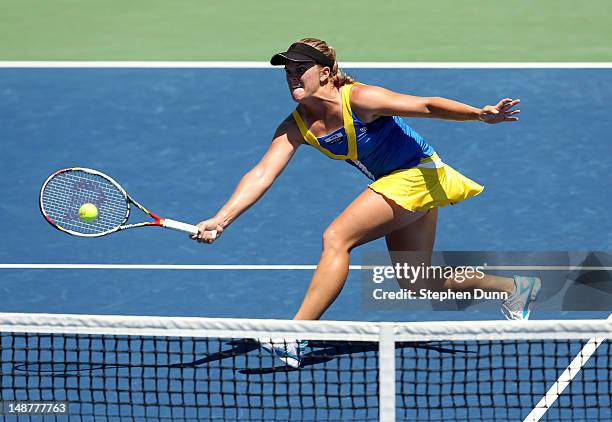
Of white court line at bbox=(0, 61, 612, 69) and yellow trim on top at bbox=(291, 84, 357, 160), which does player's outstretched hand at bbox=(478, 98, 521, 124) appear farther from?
white court line at bbox=(0, 61, 612, 69)

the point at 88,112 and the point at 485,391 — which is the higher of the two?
the point at 88,112

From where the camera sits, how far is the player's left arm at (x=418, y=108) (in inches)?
270

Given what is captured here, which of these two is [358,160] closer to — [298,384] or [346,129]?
[346,129]

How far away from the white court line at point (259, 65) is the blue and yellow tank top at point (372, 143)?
464 centimetres

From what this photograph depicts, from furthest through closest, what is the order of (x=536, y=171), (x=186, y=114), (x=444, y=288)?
1. (x=186, y=114)
2. (x=536, y=171)
3. (x=444, y=288)

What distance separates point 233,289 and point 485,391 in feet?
7.65

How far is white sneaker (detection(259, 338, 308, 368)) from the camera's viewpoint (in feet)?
23.6

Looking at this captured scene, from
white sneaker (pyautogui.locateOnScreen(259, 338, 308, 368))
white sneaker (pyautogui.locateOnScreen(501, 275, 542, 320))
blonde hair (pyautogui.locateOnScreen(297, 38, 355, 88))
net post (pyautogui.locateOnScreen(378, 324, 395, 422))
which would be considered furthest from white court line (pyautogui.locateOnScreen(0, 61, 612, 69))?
net post (pyautogui.locateOnScreen(378, 324, 395, 422))

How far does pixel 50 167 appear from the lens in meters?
10.5

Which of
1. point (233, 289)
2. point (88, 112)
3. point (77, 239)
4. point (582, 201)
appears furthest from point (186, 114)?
point (582, 201)

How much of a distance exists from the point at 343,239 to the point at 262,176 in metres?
0.68

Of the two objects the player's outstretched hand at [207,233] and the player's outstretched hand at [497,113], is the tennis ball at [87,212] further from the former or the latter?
the player's outstretched hand at [497,113]

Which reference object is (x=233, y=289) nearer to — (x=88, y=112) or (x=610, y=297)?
(x=610, y=297)
